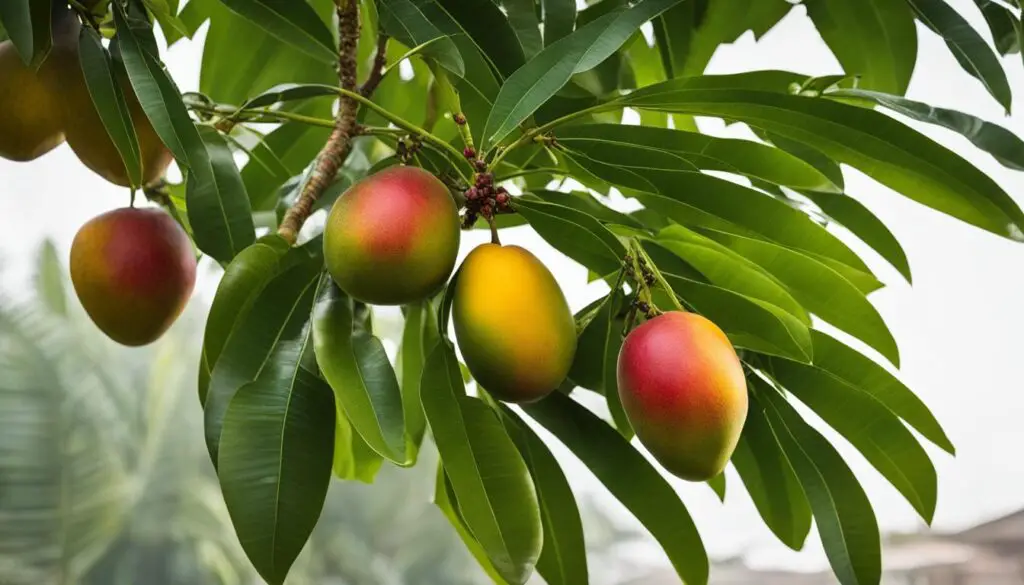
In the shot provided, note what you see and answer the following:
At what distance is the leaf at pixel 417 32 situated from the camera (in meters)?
0.54

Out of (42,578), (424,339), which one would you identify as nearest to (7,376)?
(42,578)

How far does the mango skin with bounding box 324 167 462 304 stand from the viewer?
462 millimetres

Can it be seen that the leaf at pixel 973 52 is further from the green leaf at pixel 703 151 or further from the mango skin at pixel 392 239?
the mango skin at pixel 392 239

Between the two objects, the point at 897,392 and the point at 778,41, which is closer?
the point at 897,392

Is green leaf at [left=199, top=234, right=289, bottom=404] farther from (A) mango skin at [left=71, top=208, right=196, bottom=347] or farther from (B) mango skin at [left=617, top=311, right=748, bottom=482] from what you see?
(B) mango skin at [left=617, top=311, right=748, bottom=482]

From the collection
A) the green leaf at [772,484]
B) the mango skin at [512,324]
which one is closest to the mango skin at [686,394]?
the mango skin at [512,324]

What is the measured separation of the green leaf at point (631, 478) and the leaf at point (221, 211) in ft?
0.74

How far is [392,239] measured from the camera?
459 mm

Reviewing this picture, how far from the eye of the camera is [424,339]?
693 millimetres

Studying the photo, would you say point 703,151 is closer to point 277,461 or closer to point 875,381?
point 875,381

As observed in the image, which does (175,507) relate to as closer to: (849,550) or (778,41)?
(849,550)

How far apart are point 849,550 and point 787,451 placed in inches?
2.8

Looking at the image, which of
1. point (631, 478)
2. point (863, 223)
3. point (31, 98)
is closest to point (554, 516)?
point (631, 478)

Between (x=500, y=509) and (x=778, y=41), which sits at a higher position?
(x=778, y=41)
